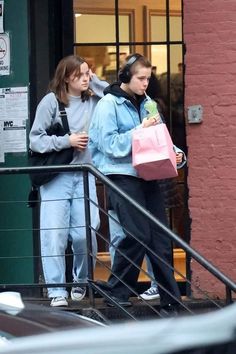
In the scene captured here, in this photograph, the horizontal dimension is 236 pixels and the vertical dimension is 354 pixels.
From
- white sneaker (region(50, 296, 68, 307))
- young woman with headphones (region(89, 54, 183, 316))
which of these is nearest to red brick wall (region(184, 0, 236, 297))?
young woman with headphones (region(89, 54, 183, 316))

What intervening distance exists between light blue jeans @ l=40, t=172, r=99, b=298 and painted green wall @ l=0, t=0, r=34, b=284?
755 mm

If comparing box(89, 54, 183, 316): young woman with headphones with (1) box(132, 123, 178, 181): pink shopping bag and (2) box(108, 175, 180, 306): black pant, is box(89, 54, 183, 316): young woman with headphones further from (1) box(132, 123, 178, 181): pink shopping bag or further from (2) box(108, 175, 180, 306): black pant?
(1) box(132, 123, 178, 181): pink shopping bag

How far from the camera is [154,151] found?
6.02 metres

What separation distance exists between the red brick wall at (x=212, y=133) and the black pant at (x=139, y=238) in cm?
69

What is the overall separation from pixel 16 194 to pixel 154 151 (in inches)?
73.4

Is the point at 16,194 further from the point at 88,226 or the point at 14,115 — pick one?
the point at 88,226

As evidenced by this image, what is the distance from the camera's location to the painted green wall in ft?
24.3

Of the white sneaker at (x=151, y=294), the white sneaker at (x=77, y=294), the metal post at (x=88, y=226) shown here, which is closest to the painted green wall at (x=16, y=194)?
the white sneaker at (x=77, y=294)

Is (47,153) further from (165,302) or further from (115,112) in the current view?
(165,302)

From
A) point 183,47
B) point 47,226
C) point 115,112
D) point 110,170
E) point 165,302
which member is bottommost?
point 165,302

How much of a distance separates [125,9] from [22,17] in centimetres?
93

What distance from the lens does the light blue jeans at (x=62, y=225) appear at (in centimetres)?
662

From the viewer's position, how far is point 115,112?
6.32 meters

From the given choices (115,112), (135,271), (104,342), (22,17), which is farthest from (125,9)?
(104,342)
